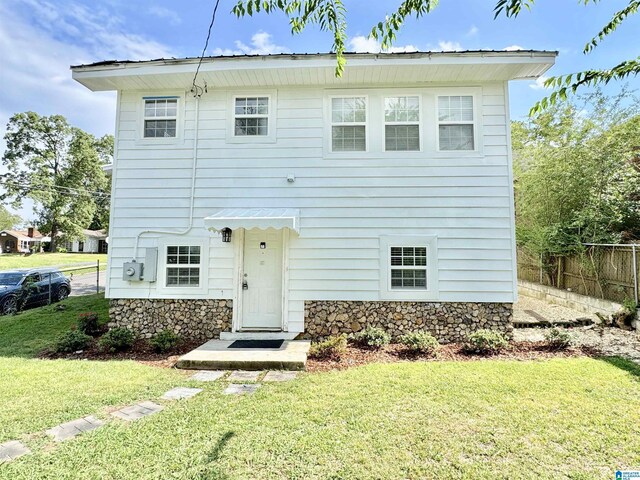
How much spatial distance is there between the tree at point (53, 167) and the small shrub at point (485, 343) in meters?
38.3

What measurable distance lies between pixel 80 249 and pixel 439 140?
61.8m

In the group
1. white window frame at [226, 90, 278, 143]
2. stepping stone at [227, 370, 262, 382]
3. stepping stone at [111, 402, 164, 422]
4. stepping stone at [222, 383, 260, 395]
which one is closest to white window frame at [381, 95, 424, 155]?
white window frame at [226, 90, 278, 143]

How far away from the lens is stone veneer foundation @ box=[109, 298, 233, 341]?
25.8 feet

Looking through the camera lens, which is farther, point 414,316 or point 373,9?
point 414,316

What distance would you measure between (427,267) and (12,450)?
732cm

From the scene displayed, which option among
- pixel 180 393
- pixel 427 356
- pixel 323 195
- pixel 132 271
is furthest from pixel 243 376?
pixel 323 195

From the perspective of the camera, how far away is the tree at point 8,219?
59688mm

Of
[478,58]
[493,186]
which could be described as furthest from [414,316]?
[478,58]

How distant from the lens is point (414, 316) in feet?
25.1

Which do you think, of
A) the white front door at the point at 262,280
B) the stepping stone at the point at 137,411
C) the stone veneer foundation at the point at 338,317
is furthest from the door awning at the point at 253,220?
the stepping stone at the point at 137,411

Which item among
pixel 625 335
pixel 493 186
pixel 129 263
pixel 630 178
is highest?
pixel 630 178

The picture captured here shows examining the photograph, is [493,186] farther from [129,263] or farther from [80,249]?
[80,249]

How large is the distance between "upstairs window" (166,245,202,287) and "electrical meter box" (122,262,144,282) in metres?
0.63

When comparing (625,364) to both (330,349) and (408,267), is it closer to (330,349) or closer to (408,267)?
(408,267)
